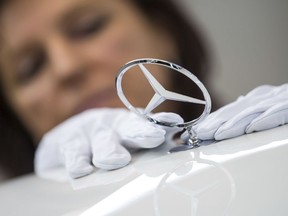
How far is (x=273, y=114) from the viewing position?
708mm

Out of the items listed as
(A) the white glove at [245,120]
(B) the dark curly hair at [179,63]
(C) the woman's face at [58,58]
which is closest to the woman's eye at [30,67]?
(C) the woman's face at [58,58]

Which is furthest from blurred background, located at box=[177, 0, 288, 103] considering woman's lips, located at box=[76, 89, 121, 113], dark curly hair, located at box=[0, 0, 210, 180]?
woman's lips, located at box=[76, 89, 121, 113]

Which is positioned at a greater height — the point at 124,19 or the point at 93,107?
the point at 124,19

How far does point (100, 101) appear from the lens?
1457mm

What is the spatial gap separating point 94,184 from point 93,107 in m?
0.83

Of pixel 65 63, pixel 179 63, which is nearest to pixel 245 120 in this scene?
pixel 179 63

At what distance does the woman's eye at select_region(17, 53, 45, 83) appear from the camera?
4.67 feet

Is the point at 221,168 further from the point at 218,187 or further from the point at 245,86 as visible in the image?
the point at 245,86

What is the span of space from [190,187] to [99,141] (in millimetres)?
403

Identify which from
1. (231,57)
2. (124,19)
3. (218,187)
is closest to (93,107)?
(124,19)

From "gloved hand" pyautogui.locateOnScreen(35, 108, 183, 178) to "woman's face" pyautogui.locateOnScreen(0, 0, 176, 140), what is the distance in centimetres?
36

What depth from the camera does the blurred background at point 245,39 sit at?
1.53 m

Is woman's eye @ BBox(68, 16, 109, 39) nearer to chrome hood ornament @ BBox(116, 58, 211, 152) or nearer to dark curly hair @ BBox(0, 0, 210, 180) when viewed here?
dark curly hair @ BBox(0, 0, 210, 180)

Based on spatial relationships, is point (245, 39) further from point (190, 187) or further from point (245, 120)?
point (190, 187)
